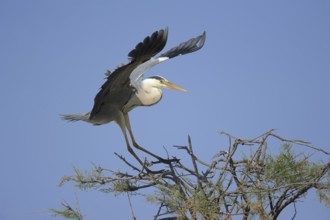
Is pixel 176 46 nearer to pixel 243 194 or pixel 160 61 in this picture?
pixel 160 61

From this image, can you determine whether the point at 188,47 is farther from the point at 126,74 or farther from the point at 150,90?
the point at 126,74

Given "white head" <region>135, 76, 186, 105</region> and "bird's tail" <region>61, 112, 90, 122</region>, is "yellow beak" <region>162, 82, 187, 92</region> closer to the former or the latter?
"white head" <region>135, 76, 186, 105</region>

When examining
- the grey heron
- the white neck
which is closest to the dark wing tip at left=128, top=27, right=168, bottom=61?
the grey heron

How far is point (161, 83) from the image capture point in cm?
379

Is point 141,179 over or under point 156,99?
under

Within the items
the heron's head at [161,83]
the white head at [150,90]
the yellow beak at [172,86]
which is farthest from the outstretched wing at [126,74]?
the yellow beak at [172,86]

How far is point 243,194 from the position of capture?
8.20ft

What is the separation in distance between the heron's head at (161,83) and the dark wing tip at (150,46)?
73cm

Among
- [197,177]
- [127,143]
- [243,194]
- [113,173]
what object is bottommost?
[243,194]

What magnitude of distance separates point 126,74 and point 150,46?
0.43m

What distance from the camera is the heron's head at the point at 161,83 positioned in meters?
3.72

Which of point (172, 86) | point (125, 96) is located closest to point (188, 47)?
point (172, 86)

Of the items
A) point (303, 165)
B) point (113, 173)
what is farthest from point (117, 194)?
point (303, 165)

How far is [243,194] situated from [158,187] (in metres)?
0.46
